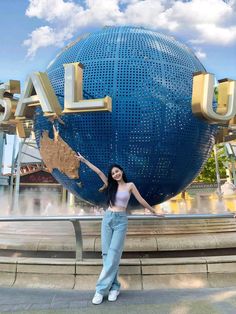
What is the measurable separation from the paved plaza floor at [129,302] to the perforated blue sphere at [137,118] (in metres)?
2.17

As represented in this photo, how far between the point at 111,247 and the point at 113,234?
14 cm

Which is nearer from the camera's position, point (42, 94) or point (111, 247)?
point (111, 247)

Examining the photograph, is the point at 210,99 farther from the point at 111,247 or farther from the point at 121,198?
the point at 111,247

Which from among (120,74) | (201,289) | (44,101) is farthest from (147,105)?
(201,289)

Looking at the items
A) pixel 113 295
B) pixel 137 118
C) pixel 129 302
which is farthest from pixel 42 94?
pixel 129 302

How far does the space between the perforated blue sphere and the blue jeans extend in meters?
1.91

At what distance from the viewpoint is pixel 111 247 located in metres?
3.60

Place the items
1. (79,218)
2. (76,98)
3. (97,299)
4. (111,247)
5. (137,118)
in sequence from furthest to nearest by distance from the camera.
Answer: (137,118) < (76,98) < (79,218) < (111,247) < (97,299)

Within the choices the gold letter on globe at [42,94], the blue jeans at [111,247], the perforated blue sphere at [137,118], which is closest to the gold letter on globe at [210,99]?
the perforated blue sphere at [137,118]

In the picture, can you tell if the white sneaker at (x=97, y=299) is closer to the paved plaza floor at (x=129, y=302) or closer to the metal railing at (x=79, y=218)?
the paved plaza floor at (x=129, y=302)

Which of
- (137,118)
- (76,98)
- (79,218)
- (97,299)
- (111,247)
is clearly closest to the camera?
(97,299)

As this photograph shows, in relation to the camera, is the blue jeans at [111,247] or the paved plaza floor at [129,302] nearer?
the paved plaza floor at [129,302]

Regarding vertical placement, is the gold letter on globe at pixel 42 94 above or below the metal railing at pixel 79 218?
above

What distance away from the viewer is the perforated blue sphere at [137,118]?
539 centimetres
